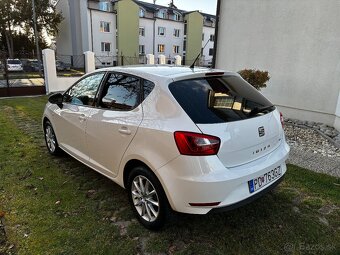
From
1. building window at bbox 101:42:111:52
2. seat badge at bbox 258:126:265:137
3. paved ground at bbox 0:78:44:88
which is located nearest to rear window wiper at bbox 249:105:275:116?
seat badge at bbox 258:126:265:137

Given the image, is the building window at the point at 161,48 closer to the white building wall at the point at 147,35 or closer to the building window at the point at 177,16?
the white building wall at the point at 147,35

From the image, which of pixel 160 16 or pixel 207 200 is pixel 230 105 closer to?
pixel 207 200

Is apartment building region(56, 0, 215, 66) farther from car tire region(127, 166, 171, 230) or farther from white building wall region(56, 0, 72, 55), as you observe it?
car tire region(127, 166, 171, 230)

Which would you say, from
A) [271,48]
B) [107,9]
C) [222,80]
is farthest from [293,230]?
[107,9]

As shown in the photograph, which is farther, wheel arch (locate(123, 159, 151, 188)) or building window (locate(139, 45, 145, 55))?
building window (locate(139, 45, 145, 55))

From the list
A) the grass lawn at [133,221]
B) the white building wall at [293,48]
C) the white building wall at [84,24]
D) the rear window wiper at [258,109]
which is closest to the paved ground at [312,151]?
the grass lawn at [133,221]

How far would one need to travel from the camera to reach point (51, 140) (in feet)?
16.1

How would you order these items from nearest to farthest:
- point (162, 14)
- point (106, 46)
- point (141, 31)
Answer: point (106, 46), point (141, 31), point (162, 14)

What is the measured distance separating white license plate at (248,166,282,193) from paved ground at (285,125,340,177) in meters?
1.95

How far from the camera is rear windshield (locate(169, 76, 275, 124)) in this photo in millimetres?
2504

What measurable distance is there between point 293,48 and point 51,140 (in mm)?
6626

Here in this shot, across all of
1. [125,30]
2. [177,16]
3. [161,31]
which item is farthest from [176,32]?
[125,30]

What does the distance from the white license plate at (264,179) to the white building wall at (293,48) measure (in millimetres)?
4822

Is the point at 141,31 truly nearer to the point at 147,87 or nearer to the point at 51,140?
the point at 51,140
